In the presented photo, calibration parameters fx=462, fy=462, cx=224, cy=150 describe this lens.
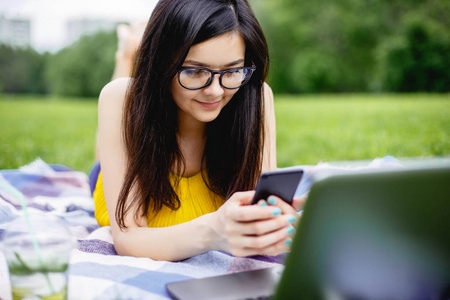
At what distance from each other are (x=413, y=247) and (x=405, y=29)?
46.7 ft

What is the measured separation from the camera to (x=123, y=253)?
176cm

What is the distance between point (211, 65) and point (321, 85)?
2123cm

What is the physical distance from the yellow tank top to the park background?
0.65 m

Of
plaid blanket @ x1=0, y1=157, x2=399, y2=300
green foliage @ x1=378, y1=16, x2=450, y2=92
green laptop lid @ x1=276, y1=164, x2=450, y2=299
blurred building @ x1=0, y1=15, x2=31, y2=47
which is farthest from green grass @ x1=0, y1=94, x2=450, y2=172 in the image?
blurred building @ x1=0, y1=15, x2=31, y2=47

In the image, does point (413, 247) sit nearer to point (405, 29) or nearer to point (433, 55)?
point (433, 55)

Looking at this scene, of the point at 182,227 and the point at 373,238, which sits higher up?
the point at 373,238

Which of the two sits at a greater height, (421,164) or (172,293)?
(421,164)

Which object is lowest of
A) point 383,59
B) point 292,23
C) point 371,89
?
point 371,89

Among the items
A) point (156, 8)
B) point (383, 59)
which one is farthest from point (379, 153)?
point (383, 59)

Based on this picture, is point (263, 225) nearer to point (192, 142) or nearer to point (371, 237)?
point (371, 237)

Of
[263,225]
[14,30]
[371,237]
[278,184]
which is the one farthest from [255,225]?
[14,30]

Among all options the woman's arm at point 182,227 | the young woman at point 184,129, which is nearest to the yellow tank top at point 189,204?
the young woman at point 184,129

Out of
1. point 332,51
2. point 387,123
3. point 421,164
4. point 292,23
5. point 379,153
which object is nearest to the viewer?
point 421,164

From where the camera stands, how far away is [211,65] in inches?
65.6
